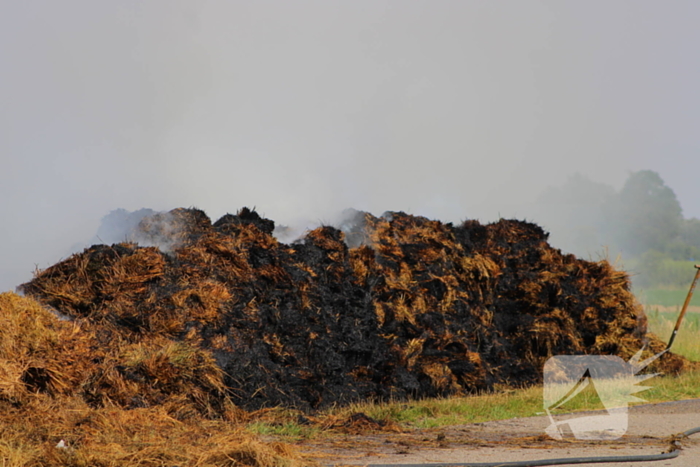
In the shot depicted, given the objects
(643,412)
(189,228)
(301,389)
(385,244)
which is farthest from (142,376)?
(643,412)

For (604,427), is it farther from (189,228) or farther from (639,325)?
(189,228)

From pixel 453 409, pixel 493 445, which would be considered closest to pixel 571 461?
pixel 493 445

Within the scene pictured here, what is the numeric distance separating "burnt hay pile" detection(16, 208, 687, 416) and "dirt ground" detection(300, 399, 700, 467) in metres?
1.83

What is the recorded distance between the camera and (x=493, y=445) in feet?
23.0

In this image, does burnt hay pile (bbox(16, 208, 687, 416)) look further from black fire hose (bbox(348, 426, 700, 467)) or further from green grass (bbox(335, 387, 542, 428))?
black fire hose (bbox(348, 426, 700, 467))

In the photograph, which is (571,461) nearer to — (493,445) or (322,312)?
(493,445)

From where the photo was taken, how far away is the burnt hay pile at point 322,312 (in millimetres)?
8273

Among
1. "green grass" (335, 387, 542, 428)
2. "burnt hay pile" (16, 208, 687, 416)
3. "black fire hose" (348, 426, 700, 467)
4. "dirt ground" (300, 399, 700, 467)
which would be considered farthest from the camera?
"green grass" (335, 387, 542, 428)

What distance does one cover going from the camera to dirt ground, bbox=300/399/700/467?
6.24 m

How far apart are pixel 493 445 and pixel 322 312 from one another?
12.4ft

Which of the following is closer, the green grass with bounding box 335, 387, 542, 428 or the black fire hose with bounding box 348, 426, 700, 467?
the black fire hose with bounding box 348, 426, 700, 467

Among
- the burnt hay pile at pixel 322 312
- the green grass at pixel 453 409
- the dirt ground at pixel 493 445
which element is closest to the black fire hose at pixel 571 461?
the dirt ground at pixel 493 445

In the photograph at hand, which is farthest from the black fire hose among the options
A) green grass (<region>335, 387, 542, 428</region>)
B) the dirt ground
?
green grass (<region>335, 387, 542, 428</region>)

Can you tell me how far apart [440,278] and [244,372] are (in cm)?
430
